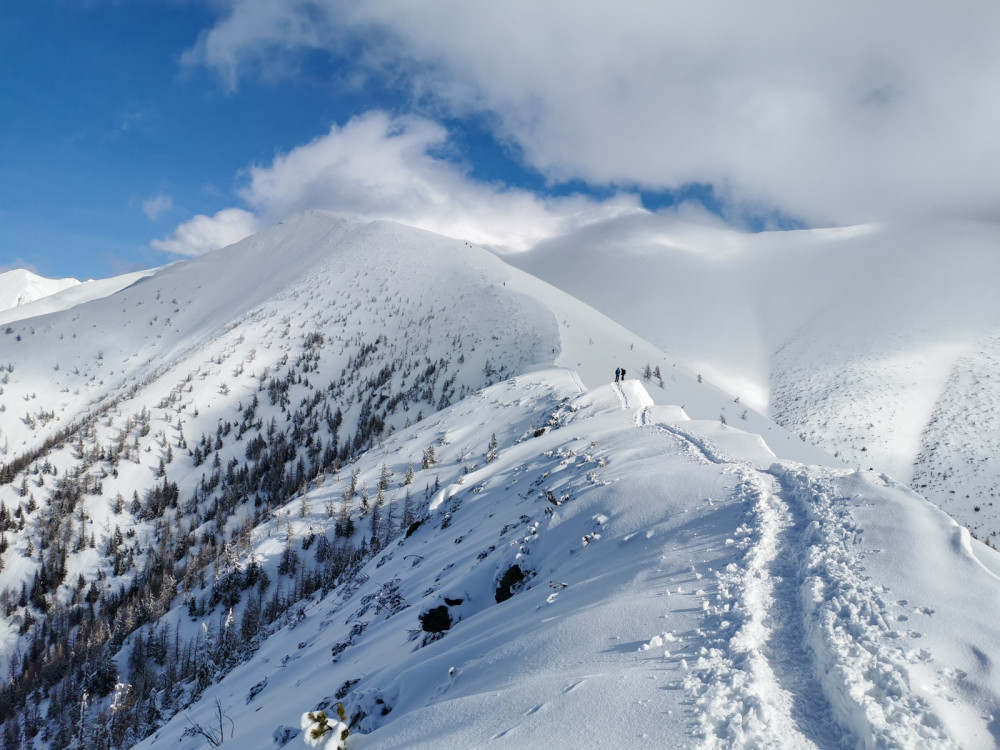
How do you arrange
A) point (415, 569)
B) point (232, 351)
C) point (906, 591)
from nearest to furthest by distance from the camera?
point (906, 591), point (415, 569), point (232, 351)

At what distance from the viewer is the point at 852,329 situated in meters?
52.5

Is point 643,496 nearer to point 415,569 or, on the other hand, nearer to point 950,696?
point 950,696

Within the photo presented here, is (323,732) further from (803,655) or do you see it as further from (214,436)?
(214,436)

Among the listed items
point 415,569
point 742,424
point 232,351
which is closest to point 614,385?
point 742,424

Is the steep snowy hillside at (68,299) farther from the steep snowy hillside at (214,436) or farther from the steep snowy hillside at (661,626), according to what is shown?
the steep snowy hillside at (661,626)

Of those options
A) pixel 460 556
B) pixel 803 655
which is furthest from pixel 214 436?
pixel 803 655

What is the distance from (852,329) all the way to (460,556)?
189 ft

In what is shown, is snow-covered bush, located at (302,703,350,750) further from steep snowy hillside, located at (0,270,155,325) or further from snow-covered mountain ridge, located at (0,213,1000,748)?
steep snowy hillside, located at (0,270,155,325)

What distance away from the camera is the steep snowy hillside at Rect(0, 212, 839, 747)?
21.8m

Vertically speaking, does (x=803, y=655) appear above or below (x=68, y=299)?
below

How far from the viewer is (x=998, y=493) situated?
81.5 ft

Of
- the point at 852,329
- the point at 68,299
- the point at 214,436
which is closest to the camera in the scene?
the point at 214,436

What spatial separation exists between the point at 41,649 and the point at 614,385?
34780 millimetres

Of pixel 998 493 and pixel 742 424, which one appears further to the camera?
pixel 998 493
